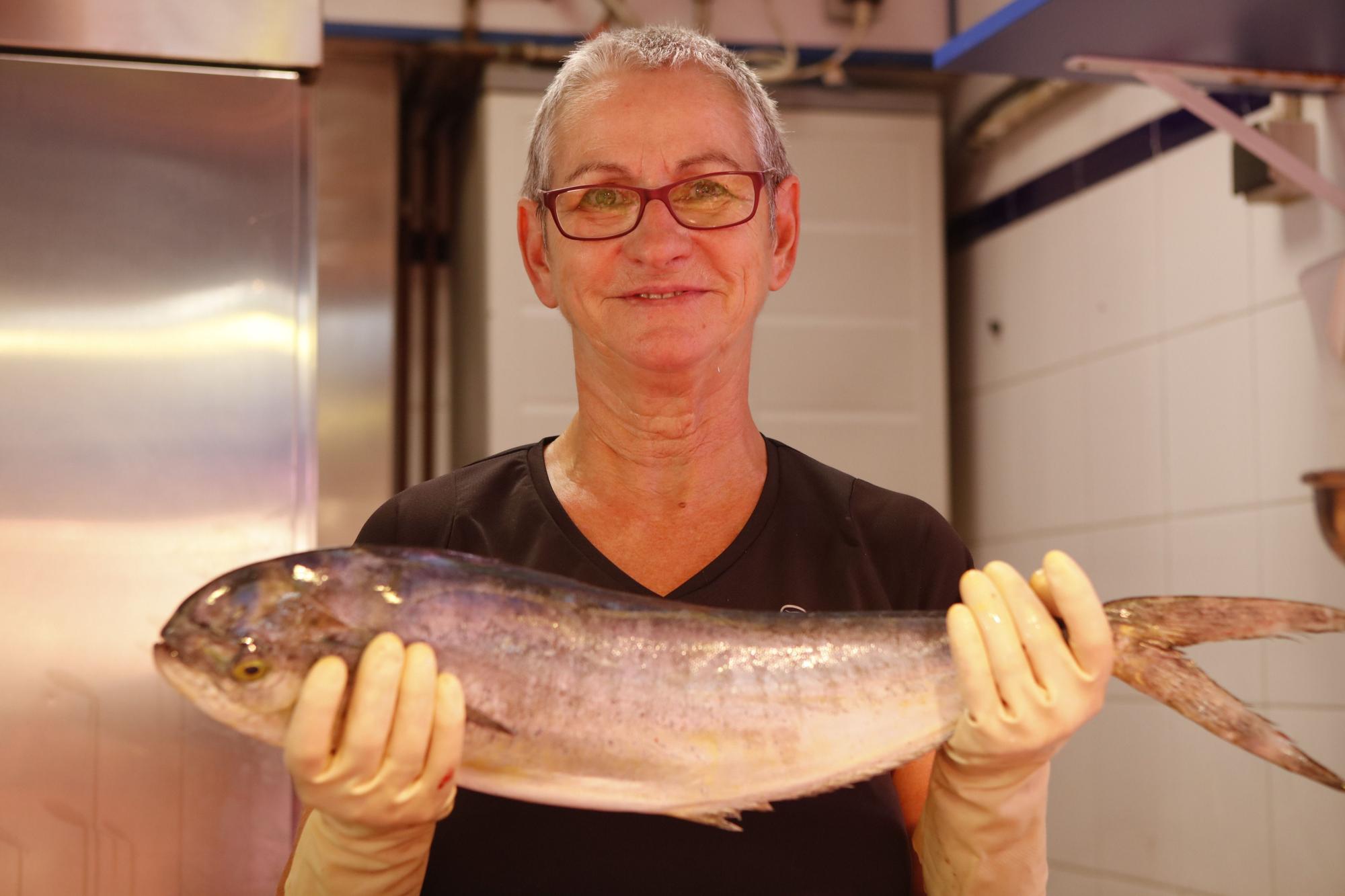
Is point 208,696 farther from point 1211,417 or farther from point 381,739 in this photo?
point 1211,417

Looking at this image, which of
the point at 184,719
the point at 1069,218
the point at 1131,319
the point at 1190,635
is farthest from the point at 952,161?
the point at 1190,635

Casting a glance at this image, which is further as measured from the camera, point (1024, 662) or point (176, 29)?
point (176, 29)

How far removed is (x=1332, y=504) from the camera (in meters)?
2.62

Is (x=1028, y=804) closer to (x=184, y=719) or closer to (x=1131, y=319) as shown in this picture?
(x=184, y=719)

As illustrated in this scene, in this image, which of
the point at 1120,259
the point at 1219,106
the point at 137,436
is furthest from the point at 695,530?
the point at 1120,259

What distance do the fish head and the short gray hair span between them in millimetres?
668

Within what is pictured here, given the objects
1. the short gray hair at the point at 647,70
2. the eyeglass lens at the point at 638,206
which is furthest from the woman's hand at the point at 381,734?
the short gray hair at the point at 647,70

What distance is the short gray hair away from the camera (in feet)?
5.46

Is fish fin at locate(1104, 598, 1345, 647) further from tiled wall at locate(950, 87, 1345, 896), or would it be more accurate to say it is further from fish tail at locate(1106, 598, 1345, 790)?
tiled wall at locate(950, 87, 1345, 896)

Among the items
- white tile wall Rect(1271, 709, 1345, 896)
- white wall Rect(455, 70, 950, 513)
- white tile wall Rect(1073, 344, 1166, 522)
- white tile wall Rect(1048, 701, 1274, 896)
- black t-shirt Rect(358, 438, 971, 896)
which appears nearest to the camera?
black t-shirt Rect(358, 438, 971, 896)

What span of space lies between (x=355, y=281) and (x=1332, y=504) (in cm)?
286

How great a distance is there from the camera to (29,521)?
2.24 m

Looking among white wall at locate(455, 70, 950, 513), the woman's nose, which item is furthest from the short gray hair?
white wall at locate(455, 70, 950, 513)

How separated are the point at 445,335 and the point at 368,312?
0.54m
